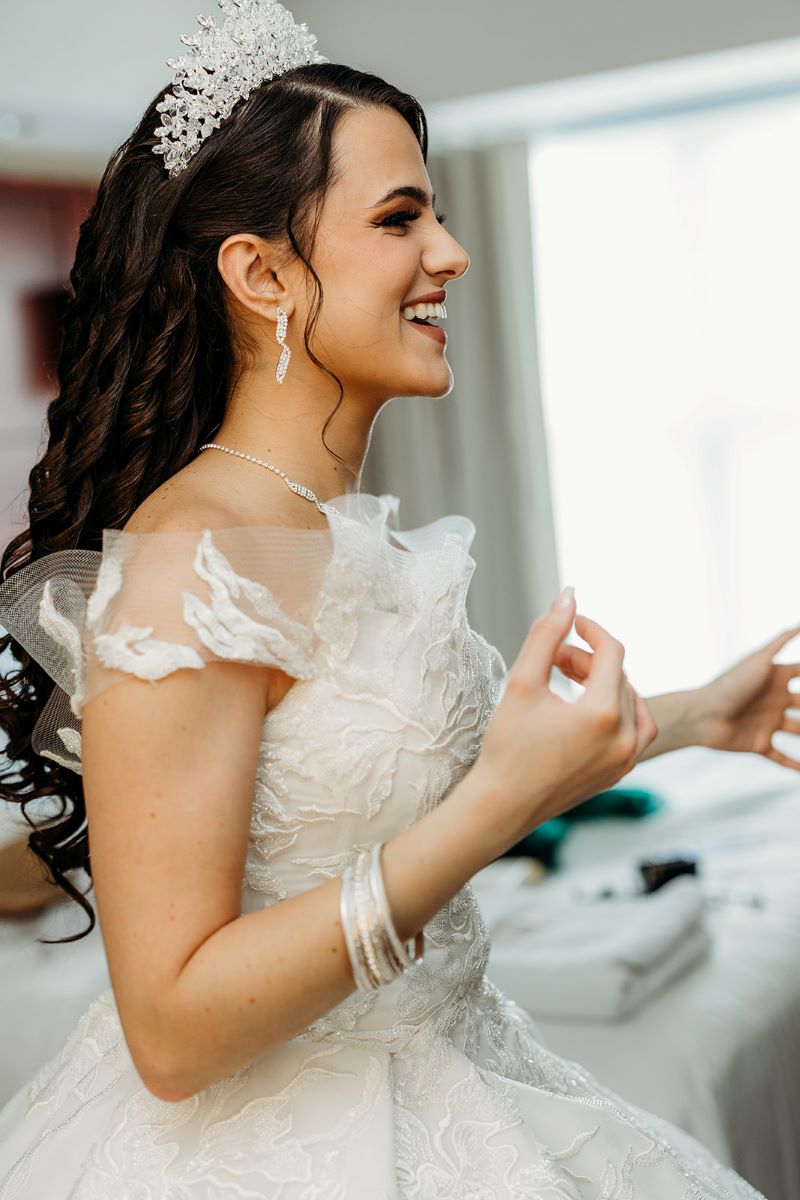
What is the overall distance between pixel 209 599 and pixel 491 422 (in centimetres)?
423

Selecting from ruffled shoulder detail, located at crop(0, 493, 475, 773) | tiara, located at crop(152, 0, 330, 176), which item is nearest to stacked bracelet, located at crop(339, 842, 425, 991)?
ruffled shoulder detail, located at crop(0, 493, 475, 773)

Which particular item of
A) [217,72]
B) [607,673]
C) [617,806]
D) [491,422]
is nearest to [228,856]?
[607,673]

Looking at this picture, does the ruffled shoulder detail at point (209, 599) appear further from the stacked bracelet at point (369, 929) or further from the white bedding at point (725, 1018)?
the white bedding at point (725, 1018)

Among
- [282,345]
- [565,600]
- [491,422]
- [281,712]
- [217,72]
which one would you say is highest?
[217,72]

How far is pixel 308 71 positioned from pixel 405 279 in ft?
1.00

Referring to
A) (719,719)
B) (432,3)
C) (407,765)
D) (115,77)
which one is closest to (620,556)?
(432,3)

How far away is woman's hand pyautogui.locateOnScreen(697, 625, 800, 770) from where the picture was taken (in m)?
1.59

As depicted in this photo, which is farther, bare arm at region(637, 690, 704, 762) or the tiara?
bare arm at region(637, 690, 704, 762)

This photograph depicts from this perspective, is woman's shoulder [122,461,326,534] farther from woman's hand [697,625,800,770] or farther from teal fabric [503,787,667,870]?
teal fabric [503,787,667,870]

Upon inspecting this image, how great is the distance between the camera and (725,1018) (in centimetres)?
227

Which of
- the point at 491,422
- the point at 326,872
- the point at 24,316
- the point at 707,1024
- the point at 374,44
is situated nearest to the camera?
the point at 326,872

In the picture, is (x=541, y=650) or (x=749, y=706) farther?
(x=749, y=706)

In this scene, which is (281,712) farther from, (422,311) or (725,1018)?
(725,1018)

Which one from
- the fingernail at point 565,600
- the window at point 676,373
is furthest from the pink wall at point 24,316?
the window at point 676,373
